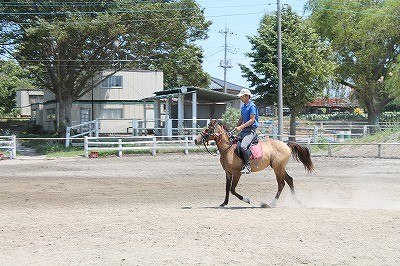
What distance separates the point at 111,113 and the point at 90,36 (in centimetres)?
1287

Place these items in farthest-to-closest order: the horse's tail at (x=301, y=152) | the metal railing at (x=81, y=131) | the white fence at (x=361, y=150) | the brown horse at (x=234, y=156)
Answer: the metal railing at (x=81, y=131)
the white fence at (x=361, y=150)
the horse's tail at (x=301, y=152)
the brown horse at (x=234, y=156)

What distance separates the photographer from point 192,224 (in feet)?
29.7

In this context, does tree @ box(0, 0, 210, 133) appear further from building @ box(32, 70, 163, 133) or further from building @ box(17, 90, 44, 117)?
building @ box(17, 90, 44, 117)

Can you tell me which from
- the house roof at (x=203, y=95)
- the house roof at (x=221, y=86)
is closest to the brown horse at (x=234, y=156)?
the house roof at (x=203, y=95)

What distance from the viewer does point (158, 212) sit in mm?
10438

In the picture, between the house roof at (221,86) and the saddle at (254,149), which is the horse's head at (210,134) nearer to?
the saddle at (254,149)

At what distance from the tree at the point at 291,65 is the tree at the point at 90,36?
5.22 meters

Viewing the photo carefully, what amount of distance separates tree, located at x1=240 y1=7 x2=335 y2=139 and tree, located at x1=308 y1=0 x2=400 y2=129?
10771 millimetres

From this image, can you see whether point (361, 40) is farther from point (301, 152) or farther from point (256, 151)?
point (256, 151)

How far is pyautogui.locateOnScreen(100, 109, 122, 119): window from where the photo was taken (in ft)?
149

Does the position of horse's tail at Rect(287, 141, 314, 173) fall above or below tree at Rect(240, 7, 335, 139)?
below

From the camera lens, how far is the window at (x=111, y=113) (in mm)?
45469

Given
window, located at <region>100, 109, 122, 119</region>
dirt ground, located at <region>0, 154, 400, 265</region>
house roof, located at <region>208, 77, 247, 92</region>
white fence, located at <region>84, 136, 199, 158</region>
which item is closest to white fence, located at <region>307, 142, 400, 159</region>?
white fence, located at <region>84, 136, 199, 158</region>

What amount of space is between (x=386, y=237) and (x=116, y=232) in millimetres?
4140
